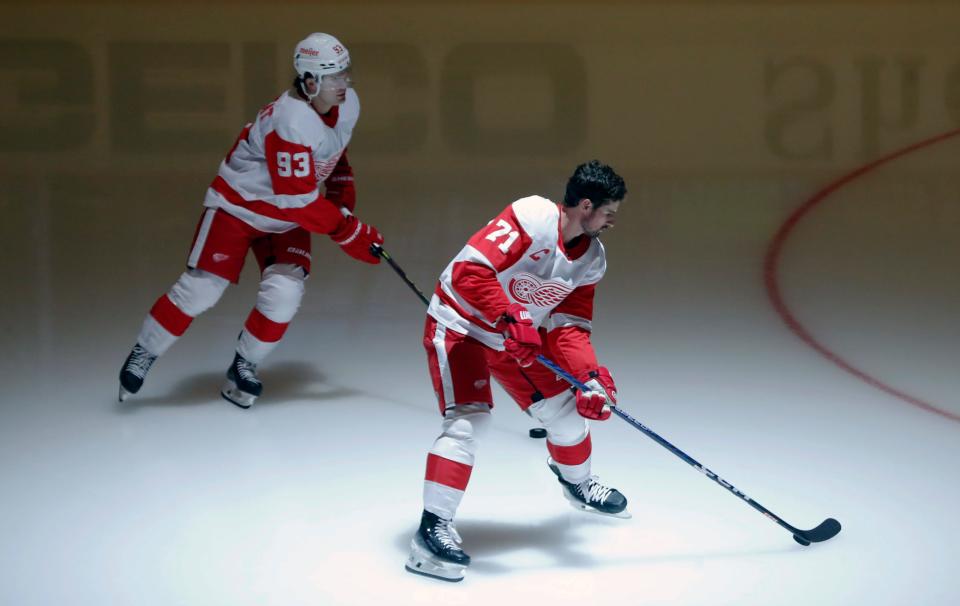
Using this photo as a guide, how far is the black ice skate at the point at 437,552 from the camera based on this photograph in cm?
288

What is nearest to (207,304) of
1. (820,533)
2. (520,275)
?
(520,275)

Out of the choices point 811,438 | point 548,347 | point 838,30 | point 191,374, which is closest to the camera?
point 548,347

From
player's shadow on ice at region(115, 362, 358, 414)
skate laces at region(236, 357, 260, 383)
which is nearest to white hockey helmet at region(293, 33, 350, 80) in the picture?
skate laces at region(236, 357, 260, 383)

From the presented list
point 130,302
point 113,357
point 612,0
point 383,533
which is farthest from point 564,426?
point 612,0

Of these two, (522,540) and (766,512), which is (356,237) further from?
(766,512)

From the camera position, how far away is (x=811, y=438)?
3779mm

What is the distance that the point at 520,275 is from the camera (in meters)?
3.02

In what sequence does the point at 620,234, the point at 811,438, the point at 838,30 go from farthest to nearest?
the point at 838,30 < the point at 620,234 < the point at 811,438

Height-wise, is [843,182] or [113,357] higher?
[843,182]

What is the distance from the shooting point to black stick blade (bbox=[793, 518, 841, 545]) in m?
3.04

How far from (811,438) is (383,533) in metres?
1.43

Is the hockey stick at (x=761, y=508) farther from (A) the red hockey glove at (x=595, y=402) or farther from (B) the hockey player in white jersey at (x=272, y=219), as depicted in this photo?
(B) the hockey player in white jersey at (x=272, y=219)

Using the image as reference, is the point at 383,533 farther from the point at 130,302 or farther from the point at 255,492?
the point at 130,302

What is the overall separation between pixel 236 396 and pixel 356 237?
2.27 feet
